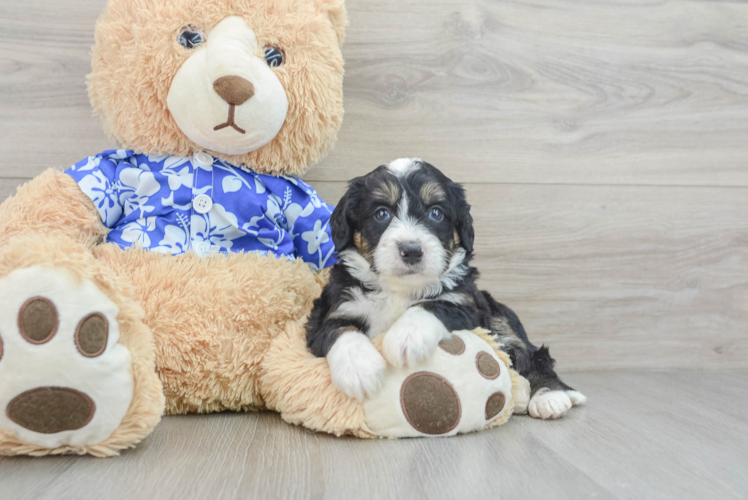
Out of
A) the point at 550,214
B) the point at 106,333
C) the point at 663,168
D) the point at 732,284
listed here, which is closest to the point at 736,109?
the point at 663,168

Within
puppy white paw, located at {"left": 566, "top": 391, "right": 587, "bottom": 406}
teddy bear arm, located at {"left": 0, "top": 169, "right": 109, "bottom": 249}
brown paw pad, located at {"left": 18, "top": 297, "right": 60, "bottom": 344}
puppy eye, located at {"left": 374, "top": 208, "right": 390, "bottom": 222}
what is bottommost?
puppy white paw, located at {"left": 566, "top": 391, "right": 587, "bottom": 406}

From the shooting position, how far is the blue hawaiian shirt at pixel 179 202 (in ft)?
6.53

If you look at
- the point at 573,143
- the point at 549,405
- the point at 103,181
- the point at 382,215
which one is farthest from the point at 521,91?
the point at 103,181

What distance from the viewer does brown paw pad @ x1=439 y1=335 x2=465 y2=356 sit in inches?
66.8

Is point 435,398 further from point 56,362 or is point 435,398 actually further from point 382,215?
point 56,362

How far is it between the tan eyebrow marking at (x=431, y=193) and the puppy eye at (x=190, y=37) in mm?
914

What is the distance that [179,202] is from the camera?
2021 millimetres

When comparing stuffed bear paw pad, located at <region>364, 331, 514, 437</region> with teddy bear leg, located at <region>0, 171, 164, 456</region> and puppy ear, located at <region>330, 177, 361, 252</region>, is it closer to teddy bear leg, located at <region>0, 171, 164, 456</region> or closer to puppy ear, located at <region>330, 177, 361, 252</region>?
puppy ear, located at <region>330, 177, 361, 252</region>

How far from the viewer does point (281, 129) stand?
6.73ft

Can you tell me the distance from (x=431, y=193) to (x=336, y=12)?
83cm

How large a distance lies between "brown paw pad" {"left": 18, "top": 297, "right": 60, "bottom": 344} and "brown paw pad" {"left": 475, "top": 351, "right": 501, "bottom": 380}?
1.14m

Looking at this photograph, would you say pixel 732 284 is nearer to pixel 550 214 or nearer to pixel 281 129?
pixel 550 214

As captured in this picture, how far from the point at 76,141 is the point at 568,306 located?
2.42 m

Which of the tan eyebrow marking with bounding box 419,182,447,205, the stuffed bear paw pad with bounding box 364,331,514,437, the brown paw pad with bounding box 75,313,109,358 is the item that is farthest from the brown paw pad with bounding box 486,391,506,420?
the brown paw pad with bounding box 75,313,109,358
